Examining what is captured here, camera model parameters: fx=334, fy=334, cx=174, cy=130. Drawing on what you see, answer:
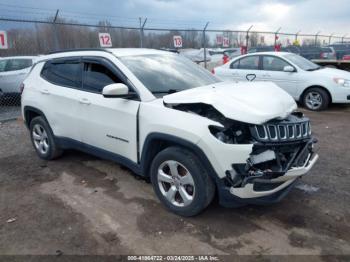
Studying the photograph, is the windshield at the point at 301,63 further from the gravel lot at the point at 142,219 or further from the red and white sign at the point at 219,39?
the red and white sign at the point at 219,39

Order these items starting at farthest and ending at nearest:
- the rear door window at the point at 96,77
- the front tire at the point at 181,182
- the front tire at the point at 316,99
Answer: the front tire at the point at 316,99 → the rear door window at the point at 96,77 → the front tire at the point at 181,182

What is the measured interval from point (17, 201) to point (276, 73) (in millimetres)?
7456

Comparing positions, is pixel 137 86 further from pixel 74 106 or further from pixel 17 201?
pixel 17 201

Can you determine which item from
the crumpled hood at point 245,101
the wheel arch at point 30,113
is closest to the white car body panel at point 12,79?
the wheel arch at point 30,113

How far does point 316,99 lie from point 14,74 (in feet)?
29.2

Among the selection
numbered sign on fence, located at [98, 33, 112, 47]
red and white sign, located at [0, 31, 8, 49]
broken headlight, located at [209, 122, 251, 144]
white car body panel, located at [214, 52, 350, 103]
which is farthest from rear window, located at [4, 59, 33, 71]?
broken headlight, located at [209, 122, 251, 144]

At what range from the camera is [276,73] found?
933 cm

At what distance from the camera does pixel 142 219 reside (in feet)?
11.9

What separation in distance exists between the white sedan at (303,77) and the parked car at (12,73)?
6652mm

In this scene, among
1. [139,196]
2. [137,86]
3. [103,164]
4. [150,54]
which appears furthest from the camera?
[103,164]

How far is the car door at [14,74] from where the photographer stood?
10.3 metres

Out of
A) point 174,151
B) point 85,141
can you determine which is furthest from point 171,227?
point 85,141

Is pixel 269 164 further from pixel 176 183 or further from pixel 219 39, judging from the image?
pixel 219 39

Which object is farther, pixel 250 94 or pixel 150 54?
pixel 150 54
